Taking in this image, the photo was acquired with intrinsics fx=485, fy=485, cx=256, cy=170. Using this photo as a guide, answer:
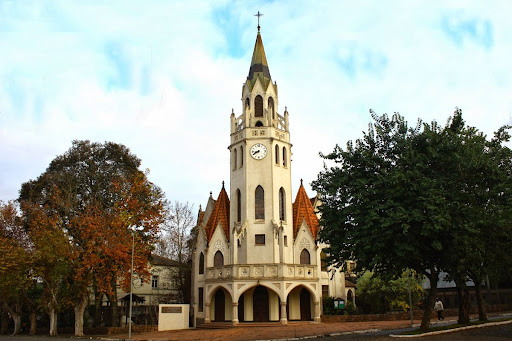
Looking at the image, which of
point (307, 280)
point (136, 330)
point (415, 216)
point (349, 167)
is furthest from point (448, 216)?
point (136, 330)

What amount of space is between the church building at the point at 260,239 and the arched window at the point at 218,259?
0.29ft

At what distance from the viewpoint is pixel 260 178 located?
1694 inches

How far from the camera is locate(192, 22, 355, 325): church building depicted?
40344 millimetres

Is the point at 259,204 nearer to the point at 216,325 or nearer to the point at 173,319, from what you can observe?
the point at 216,325

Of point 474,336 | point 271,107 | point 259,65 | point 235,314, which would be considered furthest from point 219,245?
point 474,336

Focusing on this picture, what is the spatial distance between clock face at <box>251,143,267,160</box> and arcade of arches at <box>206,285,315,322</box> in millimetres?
11402

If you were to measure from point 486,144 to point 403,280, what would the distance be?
20.7m

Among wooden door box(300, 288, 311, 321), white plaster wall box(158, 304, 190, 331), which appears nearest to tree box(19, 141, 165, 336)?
white plaster wall box(158, 304, 190, 331)

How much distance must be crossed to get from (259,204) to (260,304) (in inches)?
336

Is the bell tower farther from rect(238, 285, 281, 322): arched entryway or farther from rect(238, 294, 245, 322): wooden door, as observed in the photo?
rect(238, 294, 245, 322): wooden door

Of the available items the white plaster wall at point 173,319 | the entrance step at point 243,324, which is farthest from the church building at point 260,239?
the white plaster wall at point 173,319

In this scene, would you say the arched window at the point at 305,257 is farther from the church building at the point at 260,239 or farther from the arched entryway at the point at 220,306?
the arched entryway at the point at 220,306

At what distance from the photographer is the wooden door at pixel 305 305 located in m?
41.9

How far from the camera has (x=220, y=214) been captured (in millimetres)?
45156
